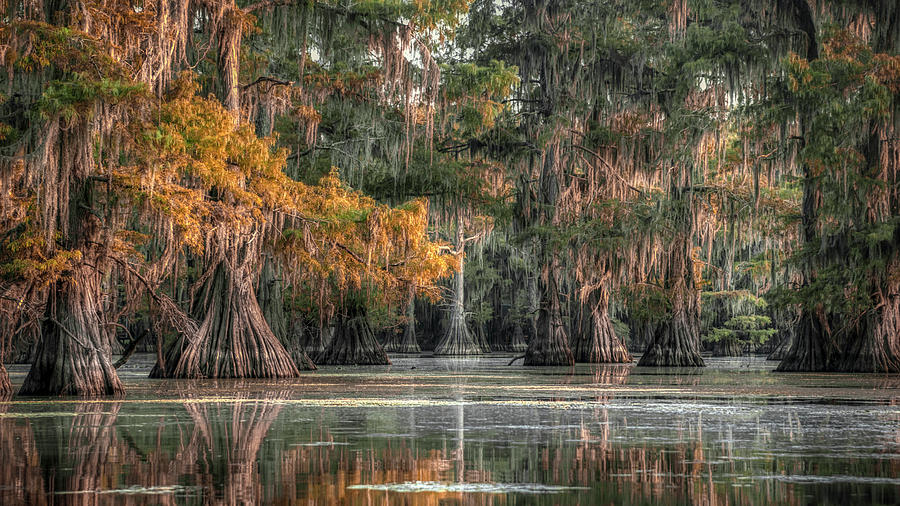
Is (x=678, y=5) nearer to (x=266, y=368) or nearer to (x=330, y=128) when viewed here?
(x=330, y=128)

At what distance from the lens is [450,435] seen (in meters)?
7.73

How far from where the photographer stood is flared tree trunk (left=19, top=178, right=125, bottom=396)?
13.8m

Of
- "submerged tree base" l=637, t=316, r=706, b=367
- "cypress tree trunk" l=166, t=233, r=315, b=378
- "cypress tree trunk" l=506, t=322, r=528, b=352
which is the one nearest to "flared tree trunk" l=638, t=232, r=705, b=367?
"submerged tree base" l=637, t=316, r=706, b=367

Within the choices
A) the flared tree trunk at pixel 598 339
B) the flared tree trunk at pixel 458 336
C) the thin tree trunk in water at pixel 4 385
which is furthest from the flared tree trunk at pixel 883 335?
the flared tree trunk at pixel 458 336

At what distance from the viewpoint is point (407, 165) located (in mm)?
23312

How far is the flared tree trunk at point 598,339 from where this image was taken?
30.7 meters

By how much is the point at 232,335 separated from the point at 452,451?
13153mm

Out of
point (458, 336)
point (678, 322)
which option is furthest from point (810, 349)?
point (458, 336)

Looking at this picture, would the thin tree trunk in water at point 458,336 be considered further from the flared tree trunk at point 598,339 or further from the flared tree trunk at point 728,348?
the flared tree trunk at point 598,339

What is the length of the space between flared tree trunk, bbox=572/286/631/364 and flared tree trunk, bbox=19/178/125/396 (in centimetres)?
1784

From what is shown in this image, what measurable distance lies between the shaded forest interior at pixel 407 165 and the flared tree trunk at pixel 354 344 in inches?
2.7

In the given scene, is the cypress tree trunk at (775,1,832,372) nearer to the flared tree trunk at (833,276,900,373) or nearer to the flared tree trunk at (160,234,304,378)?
the flared tree trunk at (833,276,900,373)

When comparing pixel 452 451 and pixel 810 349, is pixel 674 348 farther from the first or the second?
pixel 452 451

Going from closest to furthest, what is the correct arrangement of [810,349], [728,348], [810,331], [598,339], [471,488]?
[471,488] → [810,349] → [810,331] → [598,339] → [728,348]
